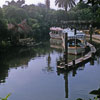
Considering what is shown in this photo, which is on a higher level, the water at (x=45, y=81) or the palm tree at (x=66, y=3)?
the palm tree at (x=66, y=3)

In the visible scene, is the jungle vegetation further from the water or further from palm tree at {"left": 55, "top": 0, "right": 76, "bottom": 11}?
the water

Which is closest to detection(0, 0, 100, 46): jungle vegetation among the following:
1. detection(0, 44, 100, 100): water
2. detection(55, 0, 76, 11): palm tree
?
detection(55, 0, 76, 11): palm tree

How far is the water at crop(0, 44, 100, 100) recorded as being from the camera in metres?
15.0

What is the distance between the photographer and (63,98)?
570 inches

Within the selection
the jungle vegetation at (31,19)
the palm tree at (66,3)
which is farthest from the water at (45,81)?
the palm tree at (66,3)

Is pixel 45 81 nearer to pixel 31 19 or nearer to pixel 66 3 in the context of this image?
pixel 31 19

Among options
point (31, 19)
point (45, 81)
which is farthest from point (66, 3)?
point (45, 81)

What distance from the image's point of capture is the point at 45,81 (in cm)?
1816

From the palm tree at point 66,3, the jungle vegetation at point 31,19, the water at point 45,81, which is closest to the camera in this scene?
the water at point 45,81

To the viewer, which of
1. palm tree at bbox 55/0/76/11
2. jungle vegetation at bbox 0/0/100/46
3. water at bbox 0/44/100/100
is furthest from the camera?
palm tree at bbox 55/0/76/11

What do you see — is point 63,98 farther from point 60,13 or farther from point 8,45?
point 60,13

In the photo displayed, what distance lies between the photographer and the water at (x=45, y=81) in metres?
15.0

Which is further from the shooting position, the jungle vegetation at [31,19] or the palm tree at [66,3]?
the palm tree at [66,3]

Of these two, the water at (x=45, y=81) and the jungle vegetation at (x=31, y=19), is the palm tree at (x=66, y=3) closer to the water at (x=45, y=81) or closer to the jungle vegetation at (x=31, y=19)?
the jungle vegetation at (x=31, y=19)
